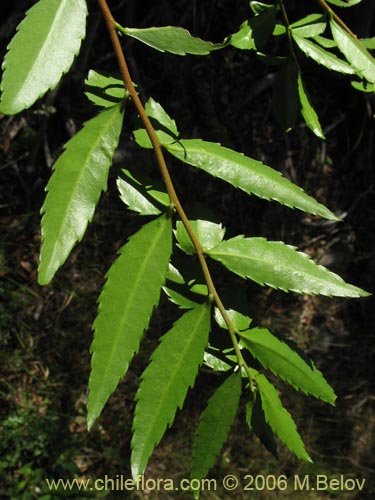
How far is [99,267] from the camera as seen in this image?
224cm

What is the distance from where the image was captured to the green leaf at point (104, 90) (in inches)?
33.6

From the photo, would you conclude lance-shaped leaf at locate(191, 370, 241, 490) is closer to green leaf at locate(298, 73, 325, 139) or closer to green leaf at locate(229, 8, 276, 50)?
green leaf at locate(298, 73, 325, 139)

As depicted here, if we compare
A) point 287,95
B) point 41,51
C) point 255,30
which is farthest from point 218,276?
point 41,51

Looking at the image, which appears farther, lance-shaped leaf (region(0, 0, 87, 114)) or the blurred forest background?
the blurred forest background

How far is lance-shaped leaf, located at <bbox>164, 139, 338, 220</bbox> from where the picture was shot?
802 millimetres

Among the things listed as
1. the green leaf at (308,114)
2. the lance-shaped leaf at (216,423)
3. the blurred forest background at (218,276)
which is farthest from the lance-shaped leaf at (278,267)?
the blurred forest background at (218,276)

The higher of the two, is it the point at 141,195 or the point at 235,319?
the point at 141,195

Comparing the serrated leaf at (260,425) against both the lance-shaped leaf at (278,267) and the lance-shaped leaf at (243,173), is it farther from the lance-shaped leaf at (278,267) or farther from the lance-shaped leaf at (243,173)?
the lance-shaped leaf at (243,173)

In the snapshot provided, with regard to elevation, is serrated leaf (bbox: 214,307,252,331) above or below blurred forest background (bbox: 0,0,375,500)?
above

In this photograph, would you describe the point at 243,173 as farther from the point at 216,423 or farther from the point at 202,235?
the point at 216,423

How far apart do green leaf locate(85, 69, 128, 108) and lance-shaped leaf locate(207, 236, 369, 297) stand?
0.91ft

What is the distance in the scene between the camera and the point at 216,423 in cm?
80

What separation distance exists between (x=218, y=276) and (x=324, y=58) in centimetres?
134

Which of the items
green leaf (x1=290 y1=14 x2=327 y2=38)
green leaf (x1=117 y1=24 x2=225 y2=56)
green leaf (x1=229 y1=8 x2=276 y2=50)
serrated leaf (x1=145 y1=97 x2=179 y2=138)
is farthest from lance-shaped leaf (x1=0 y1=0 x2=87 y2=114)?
green leaf (x1=290 y1=14 x2=327 y2=38)
